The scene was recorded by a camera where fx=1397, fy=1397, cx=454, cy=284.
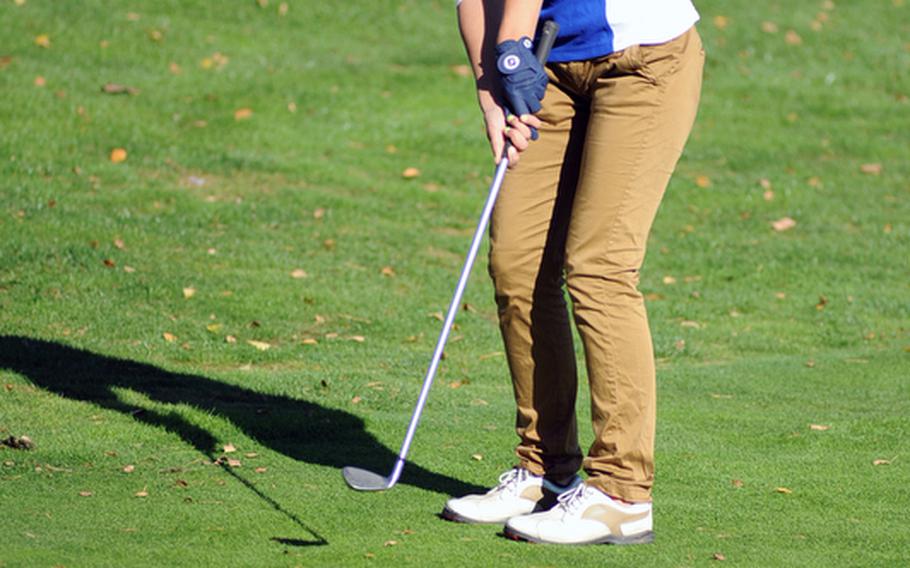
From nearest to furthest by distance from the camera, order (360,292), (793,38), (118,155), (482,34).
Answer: (482,34), (360,292), (118,155), (793,38)

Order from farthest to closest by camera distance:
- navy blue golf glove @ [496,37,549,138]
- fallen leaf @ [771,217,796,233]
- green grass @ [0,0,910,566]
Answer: fallen leaf @ [771,217,796,233] → green grass @ [0,0,910,566] → navy blue golf glove @ [496,37,549,138]

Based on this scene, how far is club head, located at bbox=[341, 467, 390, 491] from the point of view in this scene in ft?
14.2

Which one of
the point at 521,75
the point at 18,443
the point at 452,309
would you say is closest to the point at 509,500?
the point at 452,309

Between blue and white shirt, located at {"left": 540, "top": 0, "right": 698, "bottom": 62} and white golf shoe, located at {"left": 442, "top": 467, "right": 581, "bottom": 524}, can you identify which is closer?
blue and white shirt, located at {"left": 540, "top": 0, "right": 698, "bottom": 62}

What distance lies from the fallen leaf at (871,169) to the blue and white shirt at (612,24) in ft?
35.9

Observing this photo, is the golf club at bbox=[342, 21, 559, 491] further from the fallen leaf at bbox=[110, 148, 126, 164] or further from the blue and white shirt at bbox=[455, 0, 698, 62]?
the fallen leaf at bbox=[110, 148, 126, 164]

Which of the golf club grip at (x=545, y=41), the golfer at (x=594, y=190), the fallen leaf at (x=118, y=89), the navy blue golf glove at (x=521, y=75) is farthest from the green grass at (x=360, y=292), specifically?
the golf club grip at (x=545, y=41)

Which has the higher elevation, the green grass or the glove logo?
the glove logo

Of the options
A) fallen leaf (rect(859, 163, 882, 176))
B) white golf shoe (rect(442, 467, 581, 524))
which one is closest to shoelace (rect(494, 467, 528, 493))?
white golf shoe (rect(442, 467, 581, 524))

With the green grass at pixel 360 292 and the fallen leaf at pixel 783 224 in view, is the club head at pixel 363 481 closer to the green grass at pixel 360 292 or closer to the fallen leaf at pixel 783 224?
the green grass at pixel 360 292

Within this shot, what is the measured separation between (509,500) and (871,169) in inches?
438

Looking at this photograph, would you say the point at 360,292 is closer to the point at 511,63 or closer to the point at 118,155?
the point at 118,155

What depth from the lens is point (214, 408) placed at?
6262 millimetres

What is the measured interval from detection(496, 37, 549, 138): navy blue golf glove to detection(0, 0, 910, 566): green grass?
1.37 meters
